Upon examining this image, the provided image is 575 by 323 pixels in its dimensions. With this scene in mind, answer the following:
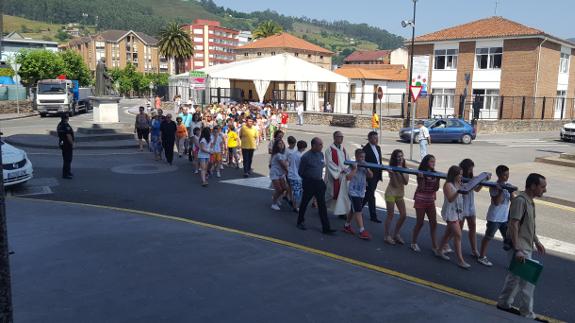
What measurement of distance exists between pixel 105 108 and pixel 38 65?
30.8m

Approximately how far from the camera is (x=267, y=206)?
1112 centimetres

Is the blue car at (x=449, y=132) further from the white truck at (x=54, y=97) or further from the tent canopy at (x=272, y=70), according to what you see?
the white truck at (x=54, y=97)

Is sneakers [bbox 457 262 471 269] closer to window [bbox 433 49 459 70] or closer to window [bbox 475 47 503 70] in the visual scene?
window [bbox 475 47 503 70]

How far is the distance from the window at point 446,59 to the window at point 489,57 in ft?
6.27

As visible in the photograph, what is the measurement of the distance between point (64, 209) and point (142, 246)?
3.51 meters

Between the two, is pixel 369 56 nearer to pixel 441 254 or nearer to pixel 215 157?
pixel 215 157

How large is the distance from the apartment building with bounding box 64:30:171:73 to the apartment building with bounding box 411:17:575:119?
90595mm

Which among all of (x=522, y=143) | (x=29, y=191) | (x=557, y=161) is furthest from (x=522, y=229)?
(x=522, y=143)

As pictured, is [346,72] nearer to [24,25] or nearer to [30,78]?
[30,78]

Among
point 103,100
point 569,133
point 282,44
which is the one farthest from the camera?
point 282,44

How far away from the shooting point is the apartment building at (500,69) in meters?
39.1

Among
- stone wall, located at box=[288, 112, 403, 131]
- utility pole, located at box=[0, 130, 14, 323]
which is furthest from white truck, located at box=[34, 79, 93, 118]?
utility pole, located at box=[0, 130, 14, 323]

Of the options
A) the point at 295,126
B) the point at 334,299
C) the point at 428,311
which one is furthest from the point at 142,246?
the point at 295,126

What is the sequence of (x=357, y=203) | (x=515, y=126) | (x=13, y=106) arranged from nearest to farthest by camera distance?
(x=357, y=203) → (x=515, y=126) → (x=13, y=106)
